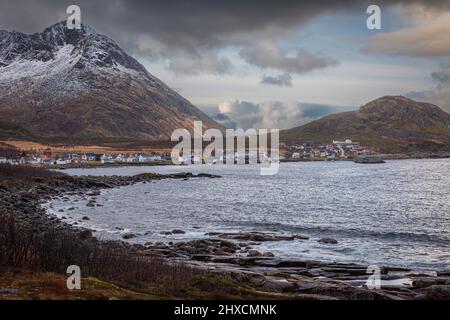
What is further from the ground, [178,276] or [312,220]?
[178,276]

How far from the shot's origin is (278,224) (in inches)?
2306

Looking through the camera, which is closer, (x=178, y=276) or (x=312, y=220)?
(x=178, y=276)

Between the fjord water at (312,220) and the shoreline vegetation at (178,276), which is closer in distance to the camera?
the shoreline vegetation at (178,276)

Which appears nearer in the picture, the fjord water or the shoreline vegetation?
the shoreline vegetation

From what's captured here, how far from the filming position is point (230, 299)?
722 inches
